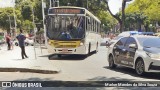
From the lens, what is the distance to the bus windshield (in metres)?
22.4

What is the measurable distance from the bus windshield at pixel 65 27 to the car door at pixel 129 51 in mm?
7373

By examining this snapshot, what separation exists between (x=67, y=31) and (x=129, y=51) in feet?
26.8

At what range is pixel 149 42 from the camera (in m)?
14.6

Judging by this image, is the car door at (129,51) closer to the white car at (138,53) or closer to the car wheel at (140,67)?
the white car at (138,53)

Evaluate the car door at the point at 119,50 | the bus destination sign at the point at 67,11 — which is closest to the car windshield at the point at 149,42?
the car door at the point at 119,50

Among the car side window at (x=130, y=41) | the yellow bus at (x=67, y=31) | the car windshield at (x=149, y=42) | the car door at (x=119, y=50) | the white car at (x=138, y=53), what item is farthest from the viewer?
the yellow bus at (x=67, y=31)

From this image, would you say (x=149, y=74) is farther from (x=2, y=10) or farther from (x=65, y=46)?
(x=2, y=10)

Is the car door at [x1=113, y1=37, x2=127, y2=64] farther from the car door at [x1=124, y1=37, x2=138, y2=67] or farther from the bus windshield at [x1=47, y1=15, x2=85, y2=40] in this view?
the bus windshield at [x1=47, y1=15, x2=85, y2=40]

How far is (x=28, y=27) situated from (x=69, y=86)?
9227 centimetres

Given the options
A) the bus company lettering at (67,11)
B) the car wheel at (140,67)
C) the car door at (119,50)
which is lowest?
the car wheel at (140,67)

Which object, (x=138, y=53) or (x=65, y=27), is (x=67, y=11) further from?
(x=138, y=53)

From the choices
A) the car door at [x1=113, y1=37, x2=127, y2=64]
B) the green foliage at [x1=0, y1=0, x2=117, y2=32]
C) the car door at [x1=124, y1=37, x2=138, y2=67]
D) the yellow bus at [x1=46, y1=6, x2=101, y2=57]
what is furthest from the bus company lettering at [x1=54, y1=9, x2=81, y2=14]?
the green foliage at [x1=0, y1=0, x2=117, y2=32]

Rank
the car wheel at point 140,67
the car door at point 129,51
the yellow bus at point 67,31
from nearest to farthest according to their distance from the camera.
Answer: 1. the car wheel at point 140,67
2. the car door at point 129,51
3. the yellow bus at point 67,31

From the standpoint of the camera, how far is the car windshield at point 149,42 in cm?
1426
